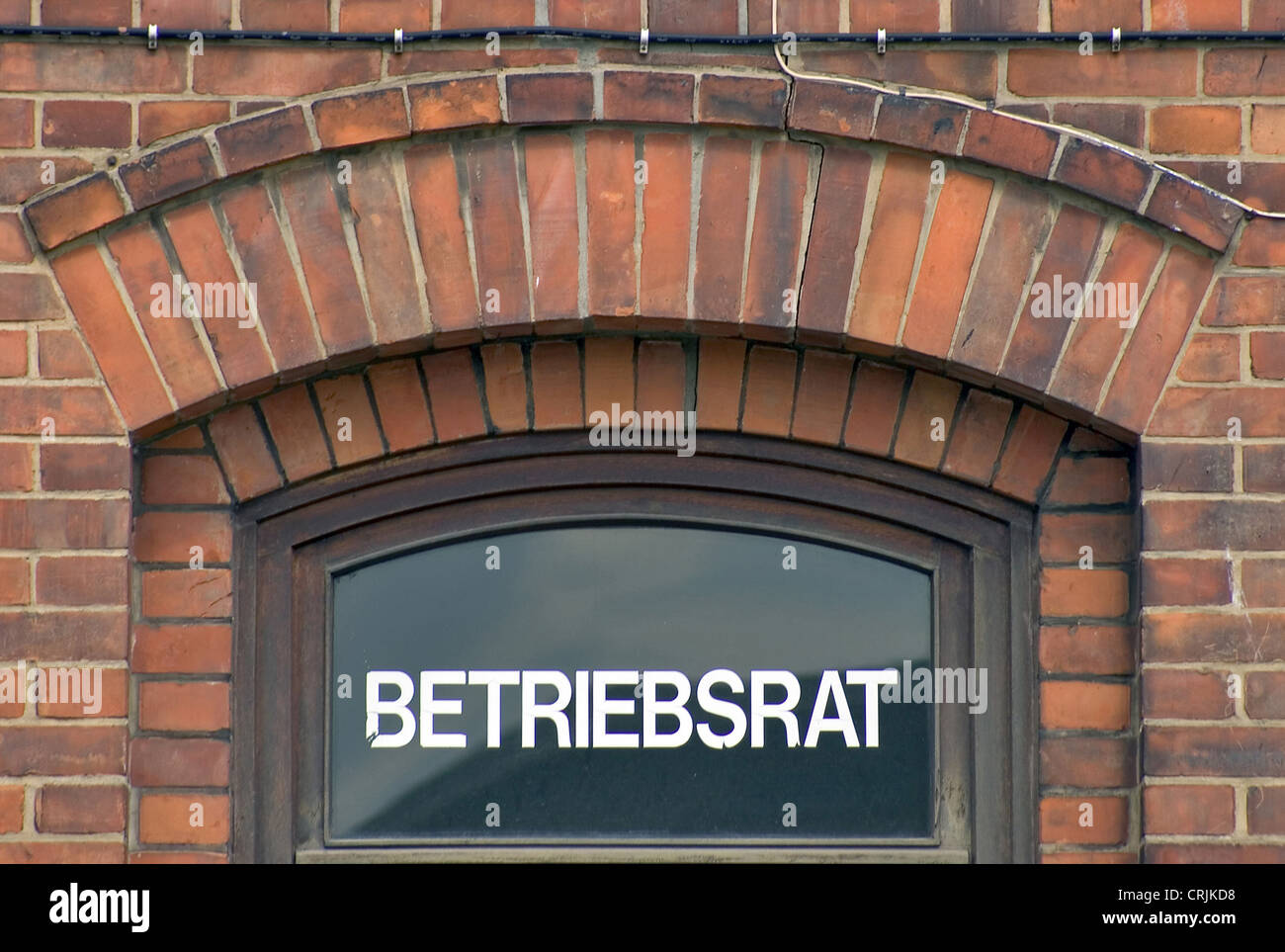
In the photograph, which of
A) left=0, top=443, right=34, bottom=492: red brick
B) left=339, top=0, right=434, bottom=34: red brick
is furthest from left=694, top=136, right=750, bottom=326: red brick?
left=0, top=443, right=34, bottom=492: red brick

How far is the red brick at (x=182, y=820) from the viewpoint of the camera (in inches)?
106

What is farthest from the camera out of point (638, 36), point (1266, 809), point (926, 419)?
point (926, 419)

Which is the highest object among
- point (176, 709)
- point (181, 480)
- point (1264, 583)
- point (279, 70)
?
point (279, 70)

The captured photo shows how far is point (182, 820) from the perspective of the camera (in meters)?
2.69

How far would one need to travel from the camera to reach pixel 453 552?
2850 mm

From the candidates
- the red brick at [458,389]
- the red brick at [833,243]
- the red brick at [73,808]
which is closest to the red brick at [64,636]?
the red brick at [73,808]

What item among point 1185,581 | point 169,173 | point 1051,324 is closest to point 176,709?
point 169,173

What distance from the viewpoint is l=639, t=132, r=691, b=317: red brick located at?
8.73 ft

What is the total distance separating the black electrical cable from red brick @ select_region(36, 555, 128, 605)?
95 cm

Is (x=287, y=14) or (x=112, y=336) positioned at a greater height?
(x=287, y=14)

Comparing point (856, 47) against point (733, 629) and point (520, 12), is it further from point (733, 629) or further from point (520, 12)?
point (733, 629)

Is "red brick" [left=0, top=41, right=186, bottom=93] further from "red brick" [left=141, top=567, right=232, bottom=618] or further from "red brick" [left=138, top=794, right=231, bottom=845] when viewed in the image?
"red brick" [left=138, top=794, right=231, bottom=845]

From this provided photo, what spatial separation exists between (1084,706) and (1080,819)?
204 mm
